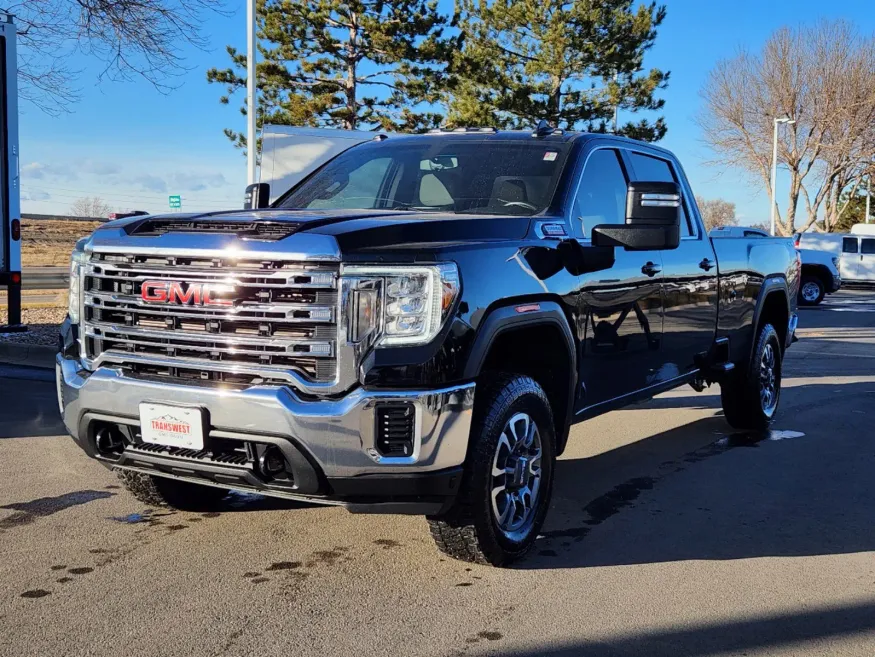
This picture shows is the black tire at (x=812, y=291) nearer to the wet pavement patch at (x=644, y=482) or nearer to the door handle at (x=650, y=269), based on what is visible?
the wet pavement patch at (x=644, y=482)

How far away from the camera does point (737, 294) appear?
21.4 feet

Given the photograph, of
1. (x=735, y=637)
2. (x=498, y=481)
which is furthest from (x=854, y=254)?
(x=735, y=637)

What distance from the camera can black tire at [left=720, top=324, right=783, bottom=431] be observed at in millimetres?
7000

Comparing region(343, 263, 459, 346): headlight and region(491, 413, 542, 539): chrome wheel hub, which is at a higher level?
region(343, 263, 459, 346): headlight

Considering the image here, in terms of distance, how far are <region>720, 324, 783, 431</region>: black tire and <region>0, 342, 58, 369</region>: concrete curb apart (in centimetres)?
686

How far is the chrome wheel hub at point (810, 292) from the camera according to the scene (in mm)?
23969

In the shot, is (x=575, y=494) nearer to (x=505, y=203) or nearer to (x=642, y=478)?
(x=642, y=478)

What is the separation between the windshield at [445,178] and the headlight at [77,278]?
1315 mm

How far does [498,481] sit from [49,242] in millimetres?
48423

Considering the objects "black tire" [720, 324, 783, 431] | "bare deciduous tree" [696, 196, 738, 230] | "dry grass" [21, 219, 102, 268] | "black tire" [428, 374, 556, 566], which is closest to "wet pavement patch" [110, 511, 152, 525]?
"black tire" [428, 374, 556, 566]

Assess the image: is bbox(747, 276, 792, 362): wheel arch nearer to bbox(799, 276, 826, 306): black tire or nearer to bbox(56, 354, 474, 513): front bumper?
bbox(56, 354, 474, 513): front bumper

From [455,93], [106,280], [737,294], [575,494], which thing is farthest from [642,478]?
[455,93]

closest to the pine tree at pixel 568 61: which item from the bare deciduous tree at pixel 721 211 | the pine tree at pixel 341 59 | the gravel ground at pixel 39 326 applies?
the pine tree at pixel 341 59

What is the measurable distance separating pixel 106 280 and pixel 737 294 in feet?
14.4
